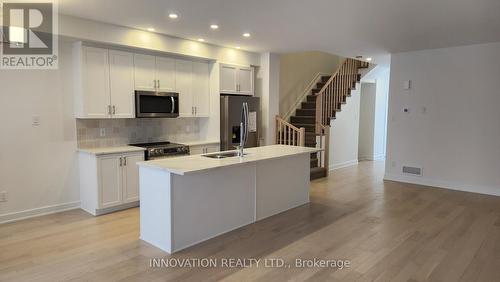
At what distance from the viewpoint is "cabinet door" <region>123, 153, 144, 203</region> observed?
457 centimetres

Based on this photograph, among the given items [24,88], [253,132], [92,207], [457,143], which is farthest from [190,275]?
[457,143]

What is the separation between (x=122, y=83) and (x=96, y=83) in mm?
364

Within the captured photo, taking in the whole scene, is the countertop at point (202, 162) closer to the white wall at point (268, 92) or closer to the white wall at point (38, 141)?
the white wall at point (38, 141)

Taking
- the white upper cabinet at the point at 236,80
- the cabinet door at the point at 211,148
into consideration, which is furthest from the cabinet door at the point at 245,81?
the cabinet door at the point at 211,148

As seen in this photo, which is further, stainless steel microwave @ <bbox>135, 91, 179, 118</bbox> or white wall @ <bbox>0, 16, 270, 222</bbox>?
stainless steel microwave @ <bbox>135, 91, 179, 118</bbox>

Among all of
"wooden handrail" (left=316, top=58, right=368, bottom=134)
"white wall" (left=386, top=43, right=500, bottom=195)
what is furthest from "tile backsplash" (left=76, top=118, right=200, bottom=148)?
"white wall" (left=386, top=43, right=500, bottom=195)

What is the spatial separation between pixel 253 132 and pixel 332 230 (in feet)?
9.55

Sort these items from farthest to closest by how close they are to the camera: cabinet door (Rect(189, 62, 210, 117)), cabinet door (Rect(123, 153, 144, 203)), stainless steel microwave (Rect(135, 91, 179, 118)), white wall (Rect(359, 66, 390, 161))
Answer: white wall (Rect(359, 66, 390, 161)), cabinet door (Rect(189, 62, 210, 117)), stainless steel microwave (Rect(135, 91, 179, 118)), cabinet door (Rect(123, 153, 144, 203))

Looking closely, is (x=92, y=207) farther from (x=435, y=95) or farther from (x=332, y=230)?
(x=435, y=95)

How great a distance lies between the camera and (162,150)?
491cm

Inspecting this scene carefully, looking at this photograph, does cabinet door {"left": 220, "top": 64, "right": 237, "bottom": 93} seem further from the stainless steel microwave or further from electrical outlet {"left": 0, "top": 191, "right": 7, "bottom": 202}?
electrical outlet {"left": 0, "top": 191, "right": 7, "bottom": 202}

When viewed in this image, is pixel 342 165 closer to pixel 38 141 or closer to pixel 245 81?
pixel 245 81

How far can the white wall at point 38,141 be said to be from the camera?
4.05m

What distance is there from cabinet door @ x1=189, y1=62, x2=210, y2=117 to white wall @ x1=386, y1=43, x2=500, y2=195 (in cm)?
363
